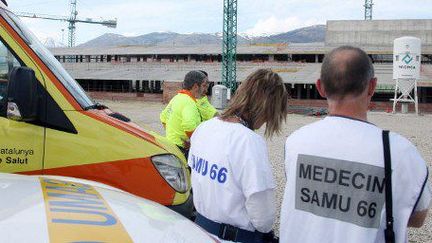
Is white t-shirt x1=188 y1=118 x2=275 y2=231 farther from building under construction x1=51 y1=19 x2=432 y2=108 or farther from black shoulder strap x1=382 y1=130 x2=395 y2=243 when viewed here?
building under construction x1=51 y1=19 x2=432 y2=108

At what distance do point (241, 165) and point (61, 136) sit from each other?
1.45 meters

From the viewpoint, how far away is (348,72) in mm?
2174

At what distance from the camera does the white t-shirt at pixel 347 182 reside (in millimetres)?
2066

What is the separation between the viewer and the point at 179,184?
397 cm

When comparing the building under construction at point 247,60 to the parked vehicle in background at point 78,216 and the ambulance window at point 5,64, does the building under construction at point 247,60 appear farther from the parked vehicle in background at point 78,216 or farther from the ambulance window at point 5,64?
the parked vehicle in background at point 78,216

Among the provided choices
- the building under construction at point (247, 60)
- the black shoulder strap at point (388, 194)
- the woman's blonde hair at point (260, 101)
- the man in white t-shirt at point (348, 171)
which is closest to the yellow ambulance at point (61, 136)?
the woman's blonde hair at point (260, 101)

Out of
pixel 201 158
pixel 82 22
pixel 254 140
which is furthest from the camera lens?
pixel 82 22

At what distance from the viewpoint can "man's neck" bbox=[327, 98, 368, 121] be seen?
7.20 ft

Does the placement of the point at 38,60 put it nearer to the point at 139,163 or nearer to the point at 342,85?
the point at 139,163

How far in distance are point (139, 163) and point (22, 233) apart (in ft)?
6.69

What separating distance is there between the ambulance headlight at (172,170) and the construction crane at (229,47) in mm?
46029

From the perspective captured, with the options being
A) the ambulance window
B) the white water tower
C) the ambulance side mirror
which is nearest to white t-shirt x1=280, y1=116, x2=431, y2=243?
the ambulance side mirror

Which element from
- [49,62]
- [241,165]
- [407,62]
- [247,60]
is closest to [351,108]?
[241,165]

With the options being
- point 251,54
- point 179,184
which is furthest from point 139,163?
point 251,54
